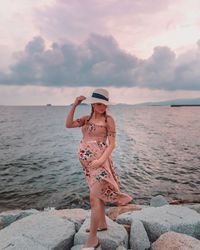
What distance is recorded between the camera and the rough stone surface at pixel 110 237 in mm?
6727

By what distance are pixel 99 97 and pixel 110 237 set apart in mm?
2921

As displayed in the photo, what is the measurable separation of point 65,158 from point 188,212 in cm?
1931

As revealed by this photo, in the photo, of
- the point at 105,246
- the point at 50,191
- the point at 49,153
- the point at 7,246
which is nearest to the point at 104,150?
the point at 105,246

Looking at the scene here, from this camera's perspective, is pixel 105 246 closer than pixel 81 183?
Yes

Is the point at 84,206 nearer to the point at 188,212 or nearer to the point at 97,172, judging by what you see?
the point at 188,212

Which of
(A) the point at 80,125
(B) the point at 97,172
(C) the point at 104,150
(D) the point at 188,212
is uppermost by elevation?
(A) the point at 80,125

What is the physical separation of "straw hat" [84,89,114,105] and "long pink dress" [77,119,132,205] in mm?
502

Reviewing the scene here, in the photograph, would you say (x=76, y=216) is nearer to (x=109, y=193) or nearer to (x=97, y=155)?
(x=109, y=193)

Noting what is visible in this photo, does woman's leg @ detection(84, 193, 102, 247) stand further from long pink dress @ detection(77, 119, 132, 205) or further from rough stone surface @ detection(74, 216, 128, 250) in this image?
rough stone surface @ detection(74, 216, 128, 250)

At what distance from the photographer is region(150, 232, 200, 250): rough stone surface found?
6428 millimetres

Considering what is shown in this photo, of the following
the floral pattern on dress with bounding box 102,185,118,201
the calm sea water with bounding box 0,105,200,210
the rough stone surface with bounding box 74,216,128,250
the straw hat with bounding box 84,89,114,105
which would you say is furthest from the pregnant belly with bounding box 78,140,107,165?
the calm sea water with bounding box 0,105,200,210

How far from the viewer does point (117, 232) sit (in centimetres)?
712

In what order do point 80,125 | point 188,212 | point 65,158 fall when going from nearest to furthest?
point 80,125 < point 188,212 < point 65,158

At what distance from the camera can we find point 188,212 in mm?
8719
